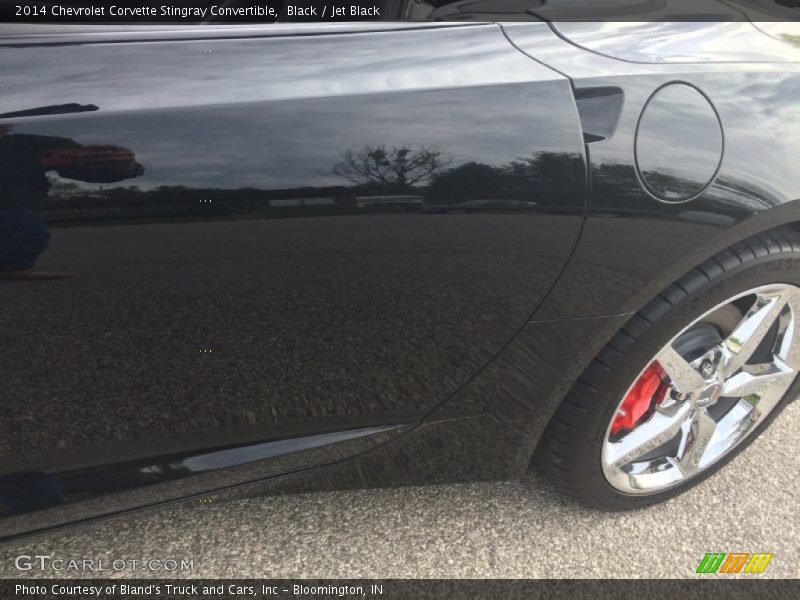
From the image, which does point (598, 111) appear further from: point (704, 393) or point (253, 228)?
point (704, 393)

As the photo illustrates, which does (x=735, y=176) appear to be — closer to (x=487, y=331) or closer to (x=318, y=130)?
(x=487, y=331)

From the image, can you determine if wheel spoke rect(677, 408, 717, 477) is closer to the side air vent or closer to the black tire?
the black tire

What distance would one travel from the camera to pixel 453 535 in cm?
177

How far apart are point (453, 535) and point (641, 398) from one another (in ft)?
1.96

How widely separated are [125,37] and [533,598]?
4.88ft

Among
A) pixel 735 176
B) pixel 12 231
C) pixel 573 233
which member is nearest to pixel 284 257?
pixel 12 231

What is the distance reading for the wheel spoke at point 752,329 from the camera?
172cm

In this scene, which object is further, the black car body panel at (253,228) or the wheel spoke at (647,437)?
the wheel spoke at (647,437)

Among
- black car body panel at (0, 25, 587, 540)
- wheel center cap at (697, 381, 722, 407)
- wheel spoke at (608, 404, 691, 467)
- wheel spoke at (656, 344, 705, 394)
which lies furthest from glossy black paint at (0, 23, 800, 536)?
wheel center cap at (697, 381, 722, 407)

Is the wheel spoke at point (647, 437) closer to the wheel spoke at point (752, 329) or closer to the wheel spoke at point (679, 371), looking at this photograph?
the wheel spoke at point (679, 371)

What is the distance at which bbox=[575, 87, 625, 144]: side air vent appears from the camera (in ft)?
4.08

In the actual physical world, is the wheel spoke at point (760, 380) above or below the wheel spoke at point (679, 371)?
below
